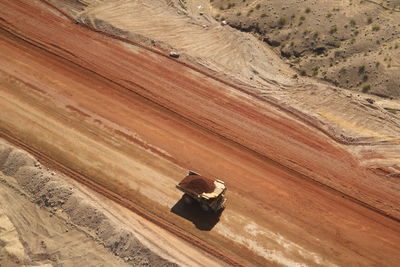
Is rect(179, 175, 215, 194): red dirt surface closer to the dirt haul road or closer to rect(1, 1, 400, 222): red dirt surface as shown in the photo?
the dirt haul road

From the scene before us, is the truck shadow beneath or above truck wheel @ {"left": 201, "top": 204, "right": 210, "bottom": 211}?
beneath

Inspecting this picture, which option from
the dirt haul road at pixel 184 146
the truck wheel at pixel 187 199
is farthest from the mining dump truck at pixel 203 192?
the dirt haul road at pixel 184 146

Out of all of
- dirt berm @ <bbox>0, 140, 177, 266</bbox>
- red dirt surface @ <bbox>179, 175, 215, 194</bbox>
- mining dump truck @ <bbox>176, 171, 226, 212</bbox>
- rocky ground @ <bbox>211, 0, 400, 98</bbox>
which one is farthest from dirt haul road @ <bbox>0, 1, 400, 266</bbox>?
rocky ground @ <bbox>211, 0, 400, 98</bbox>

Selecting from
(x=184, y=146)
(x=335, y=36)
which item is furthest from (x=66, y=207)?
(x=335, y=36)

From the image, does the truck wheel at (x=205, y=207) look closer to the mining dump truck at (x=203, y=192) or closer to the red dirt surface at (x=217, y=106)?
the mining dump truck at (x=203, y=192)

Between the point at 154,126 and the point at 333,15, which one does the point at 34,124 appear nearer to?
the point at 154,126

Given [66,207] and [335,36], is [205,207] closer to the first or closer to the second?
[66,207]

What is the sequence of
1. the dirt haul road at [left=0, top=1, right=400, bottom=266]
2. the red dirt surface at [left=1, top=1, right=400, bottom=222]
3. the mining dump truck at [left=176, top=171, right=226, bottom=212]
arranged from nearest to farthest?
the mining dump truck at [left=176, top=171, right=226, bottom=212]
the dirt haul road at [left=0, top=1, right=400, bottom=266]
the red dirt surface at [left=1, top=1, right=400, bottom=222]
